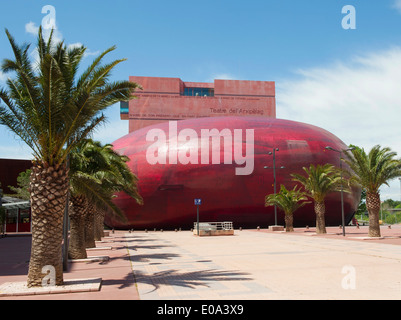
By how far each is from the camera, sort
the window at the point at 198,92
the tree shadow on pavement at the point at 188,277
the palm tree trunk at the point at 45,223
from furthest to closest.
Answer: the window at the point at 198,92
the tree shadow on pavement at the point at 188,277
the palm tree trunk at the point at 45,223

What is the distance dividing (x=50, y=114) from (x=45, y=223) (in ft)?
8.37

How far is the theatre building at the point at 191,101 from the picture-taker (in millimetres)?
76000

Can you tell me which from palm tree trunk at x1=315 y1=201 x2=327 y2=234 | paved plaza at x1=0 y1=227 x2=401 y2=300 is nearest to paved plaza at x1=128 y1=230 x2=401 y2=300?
paved plaza at x1=0 y1=227 x2=401 y2=300

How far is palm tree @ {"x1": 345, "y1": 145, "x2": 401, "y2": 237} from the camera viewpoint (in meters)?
24.8

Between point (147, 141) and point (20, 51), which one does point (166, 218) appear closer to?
point (147, 141)

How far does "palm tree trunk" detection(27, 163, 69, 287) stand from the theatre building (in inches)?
2551

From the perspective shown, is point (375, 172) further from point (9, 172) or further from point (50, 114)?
point (9, 172)

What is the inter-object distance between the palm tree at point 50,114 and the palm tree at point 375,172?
19.6 meters

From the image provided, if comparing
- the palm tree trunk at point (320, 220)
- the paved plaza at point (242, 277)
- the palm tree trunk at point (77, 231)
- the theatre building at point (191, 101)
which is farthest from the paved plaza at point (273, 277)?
the theatre building at point (191, 101)

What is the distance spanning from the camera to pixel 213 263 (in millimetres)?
13641

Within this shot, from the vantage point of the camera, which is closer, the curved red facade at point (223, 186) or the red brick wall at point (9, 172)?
the curved red facade at point (223, 186)

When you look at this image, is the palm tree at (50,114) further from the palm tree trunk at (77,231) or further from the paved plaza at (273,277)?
the palm tree trunk at (77,231)

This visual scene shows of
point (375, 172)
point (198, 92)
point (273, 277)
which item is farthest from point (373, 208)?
point (198, 92)

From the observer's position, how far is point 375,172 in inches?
988
